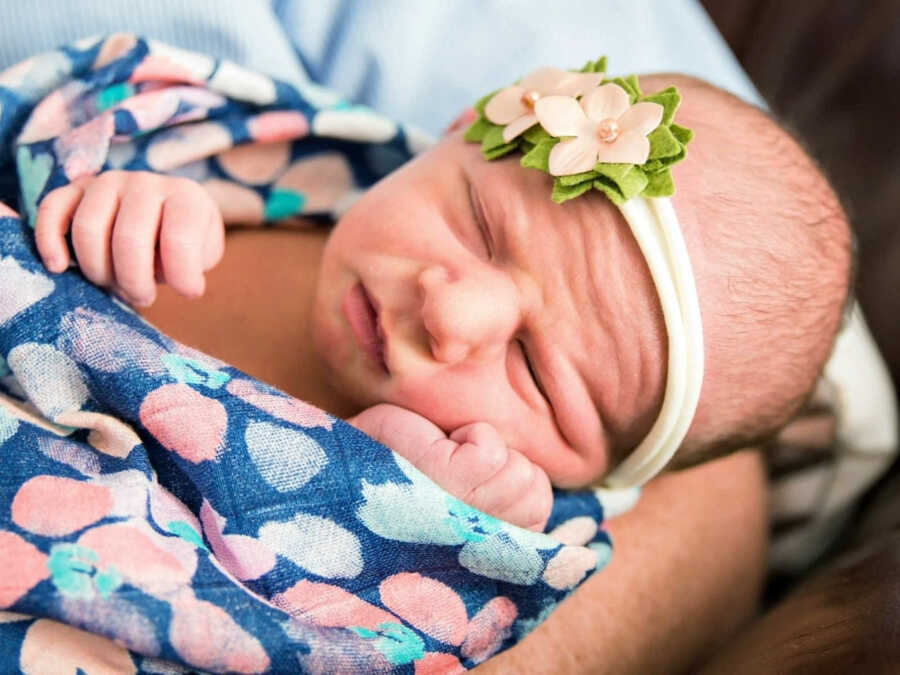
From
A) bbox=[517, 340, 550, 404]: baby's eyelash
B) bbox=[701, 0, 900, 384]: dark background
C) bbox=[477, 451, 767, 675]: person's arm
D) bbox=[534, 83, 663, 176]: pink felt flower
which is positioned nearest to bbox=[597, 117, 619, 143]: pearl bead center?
bbox=[534, 83, 663, 176]: pink felt flower

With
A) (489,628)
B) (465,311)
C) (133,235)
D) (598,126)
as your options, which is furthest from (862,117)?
(133,235)

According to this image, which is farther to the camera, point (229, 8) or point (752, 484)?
point (752, 484)

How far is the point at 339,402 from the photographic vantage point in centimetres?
107

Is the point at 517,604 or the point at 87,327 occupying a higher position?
the point at 87,327

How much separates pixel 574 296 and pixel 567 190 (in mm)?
114

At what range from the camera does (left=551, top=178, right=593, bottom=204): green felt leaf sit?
910 millimetres

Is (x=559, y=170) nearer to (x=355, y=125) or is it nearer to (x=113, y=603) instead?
(x=355, y=125)

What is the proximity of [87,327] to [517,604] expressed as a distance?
0.51m

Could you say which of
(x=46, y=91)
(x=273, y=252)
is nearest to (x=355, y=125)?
(x=273, y=252)

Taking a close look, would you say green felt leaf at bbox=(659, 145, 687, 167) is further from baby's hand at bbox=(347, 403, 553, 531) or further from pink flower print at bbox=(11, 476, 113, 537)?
pink flower print at bbox=(11, 476, 113, 537)

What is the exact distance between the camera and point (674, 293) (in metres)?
0.90

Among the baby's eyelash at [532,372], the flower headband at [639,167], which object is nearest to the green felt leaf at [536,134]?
the flower headband at [639,167]

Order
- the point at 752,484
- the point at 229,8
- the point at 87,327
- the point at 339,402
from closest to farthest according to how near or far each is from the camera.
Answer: the point at 87,327, the point at 339,402, the point at 229,8, the point at 752,484

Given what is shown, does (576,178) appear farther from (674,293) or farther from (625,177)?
(674,293)
